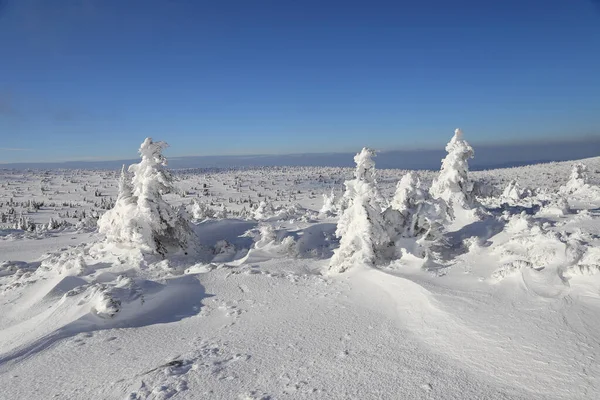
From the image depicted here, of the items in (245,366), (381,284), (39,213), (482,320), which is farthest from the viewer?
(39,213)

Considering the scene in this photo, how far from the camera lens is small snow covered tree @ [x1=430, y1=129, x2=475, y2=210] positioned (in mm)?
21797

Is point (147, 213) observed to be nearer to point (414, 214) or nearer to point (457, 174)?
point (414, 214)

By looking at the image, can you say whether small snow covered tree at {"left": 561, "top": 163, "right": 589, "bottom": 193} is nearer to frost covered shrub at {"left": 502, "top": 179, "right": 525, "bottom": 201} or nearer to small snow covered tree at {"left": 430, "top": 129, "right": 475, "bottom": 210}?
frost covered shrub at {"left": 502, "top": 179, "right": 525, "bottom": 201}

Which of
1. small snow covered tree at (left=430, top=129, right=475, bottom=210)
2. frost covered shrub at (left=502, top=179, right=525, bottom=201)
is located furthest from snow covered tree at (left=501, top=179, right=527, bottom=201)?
small snow covered tree at (left=430, top=129, right=475, bottom=210)

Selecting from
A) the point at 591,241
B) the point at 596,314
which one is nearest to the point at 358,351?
the point at 596,314

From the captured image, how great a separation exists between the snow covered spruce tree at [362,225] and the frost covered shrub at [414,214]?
1501 millimetres

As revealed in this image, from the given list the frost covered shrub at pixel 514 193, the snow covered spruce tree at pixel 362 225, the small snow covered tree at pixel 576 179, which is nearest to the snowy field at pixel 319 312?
the snow covered spruce tree at pixel 362 225

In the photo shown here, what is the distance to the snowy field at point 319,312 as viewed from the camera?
6.06 metres

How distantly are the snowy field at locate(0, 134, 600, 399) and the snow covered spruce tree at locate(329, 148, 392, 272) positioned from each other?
2.5 inches

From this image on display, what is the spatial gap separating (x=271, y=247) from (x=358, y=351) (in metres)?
10.2

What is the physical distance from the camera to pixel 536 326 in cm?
730

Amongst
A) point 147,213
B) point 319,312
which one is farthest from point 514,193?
point 147,213

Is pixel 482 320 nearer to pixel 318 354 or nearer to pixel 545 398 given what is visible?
pixel 545 398

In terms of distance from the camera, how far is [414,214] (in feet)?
54.7
